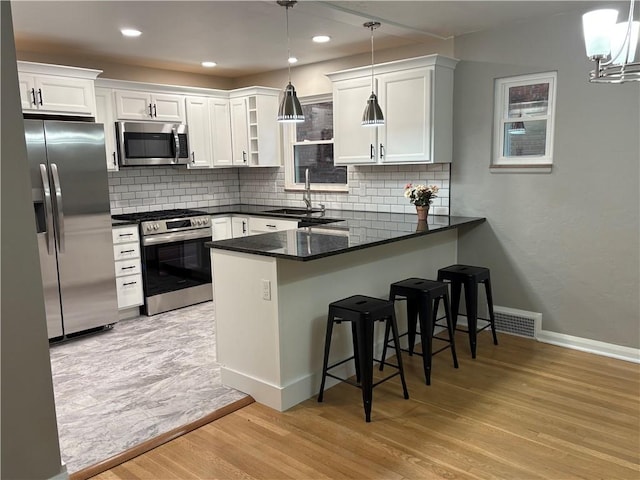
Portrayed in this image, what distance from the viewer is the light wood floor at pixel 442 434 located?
2.42 metres

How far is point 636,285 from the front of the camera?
362 cm

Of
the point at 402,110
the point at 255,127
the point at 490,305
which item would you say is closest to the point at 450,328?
the point at 490,305

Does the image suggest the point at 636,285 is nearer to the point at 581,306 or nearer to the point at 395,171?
the point at 581,306

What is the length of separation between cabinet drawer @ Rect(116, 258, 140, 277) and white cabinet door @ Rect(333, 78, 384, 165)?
7.25 feet

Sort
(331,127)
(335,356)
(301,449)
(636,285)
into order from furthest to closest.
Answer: (331,127), (636,285), (335,356), (301,449)

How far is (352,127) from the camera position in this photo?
4.78 m

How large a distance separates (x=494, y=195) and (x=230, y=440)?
9.54 ft

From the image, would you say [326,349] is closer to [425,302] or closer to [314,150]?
[425,302]

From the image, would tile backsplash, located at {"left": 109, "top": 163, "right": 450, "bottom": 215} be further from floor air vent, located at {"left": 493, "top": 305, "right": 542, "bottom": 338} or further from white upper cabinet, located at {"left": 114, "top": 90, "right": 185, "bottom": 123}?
floor air vent, located at {"left": 493, "top": 305, "right": 542, "bottom": 338}

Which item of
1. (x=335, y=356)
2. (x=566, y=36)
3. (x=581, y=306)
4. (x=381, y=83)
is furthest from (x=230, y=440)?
(x=566, y=36)

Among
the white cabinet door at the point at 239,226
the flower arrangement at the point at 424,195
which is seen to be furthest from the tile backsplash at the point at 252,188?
the white cabinet door at the point at 239,226

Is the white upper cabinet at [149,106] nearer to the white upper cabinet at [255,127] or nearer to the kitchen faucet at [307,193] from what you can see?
the white upper cabinet at [255,127]

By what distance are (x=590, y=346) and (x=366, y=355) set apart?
210 cm

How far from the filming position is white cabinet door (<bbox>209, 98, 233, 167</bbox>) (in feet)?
19.0
